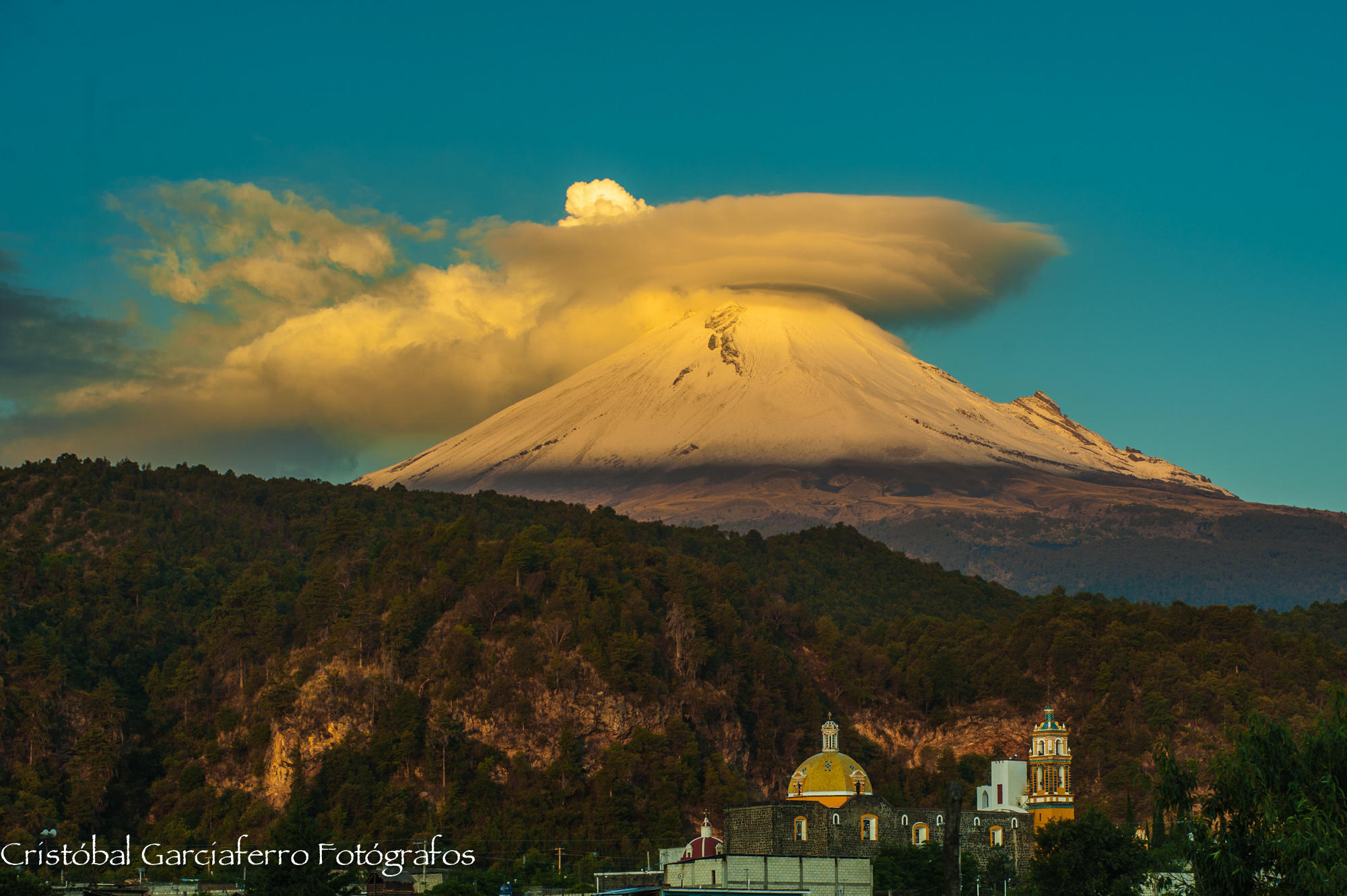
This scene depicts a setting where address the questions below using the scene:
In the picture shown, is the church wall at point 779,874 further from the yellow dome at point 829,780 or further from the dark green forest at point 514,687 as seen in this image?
the dark green forest at point 514,687

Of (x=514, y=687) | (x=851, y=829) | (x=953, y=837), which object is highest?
(x=514, y=687)

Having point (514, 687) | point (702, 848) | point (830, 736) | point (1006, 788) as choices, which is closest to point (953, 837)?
point (702, 848)

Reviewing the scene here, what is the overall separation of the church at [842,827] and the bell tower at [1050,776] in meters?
0.06

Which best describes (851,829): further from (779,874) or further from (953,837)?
(953,837)

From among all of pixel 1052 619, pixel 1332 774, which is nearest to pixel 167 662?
pixel 1052 619

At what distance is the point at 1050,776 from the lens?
4144 inches

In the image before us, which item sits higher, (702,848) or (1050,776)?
A: (1050,776)

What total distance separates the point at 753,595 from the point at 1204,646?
4162cm

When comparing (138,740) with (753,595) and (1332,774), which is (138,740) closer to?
(753,595)

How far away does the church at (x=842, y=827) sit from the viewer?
8271 cm

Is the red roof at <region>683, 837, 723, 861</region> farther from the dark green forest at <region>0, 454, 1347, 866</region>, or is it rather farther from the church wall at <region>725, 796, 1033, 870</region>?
the dark green forest at <region>0, 454, 1347, 866</region>

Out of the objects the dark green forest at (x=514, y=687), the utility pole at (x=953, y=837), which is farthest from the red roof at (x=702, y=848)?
the utility pole at (x=953, y=837)

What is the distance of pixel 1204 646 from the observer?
144750 millimetres

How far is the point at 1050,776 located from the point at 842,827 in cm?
1801
